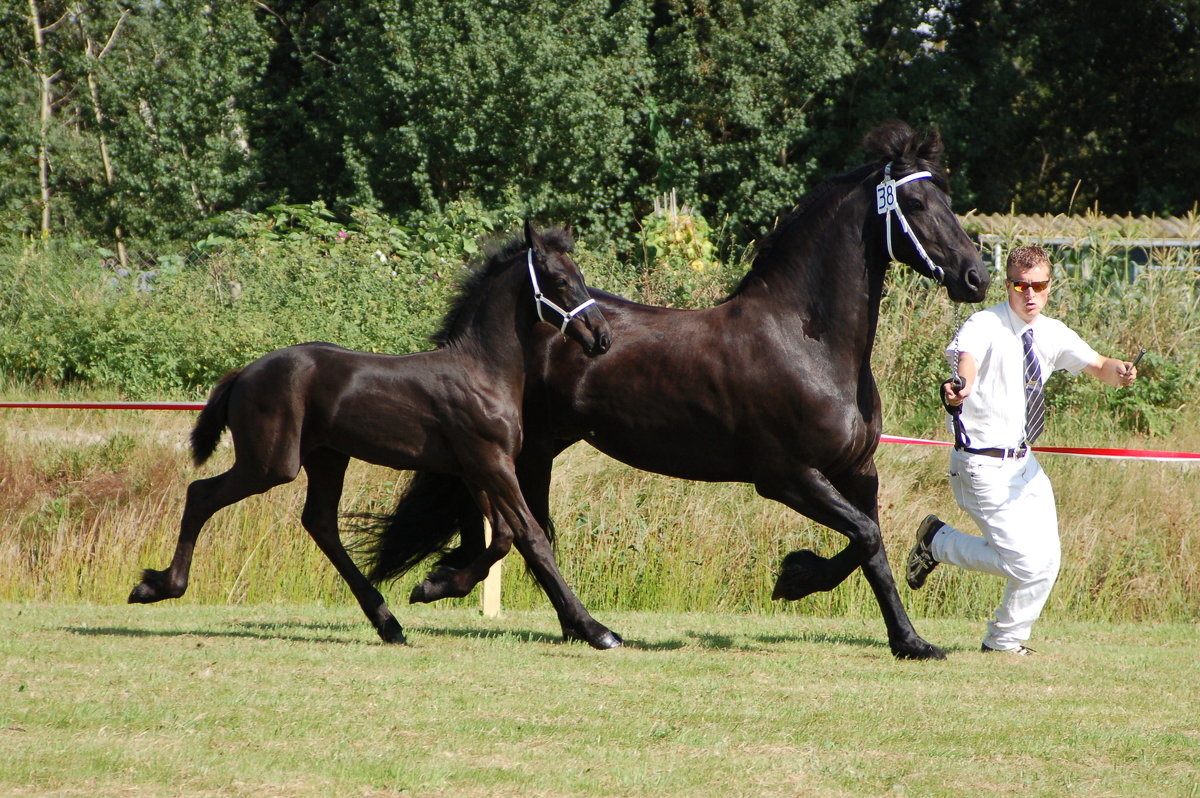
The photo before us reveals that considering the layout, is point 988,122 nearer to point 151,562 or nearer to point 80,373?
point 80,373

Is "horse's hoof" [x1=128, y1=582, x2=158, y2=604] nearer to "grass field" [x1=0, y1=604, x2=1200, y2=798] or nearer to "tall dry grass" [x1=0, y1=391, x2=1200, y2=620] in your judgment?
"grass field" [x1=0, y1=604, x2=1200, y2=798]

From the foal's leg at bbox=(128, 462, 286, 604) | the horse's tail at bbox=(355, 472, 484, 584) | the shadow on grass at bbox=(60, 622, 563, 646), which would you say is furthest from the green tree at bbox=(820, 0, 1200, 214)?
the foal's leg at bbox=(128, 462, 286, 604)

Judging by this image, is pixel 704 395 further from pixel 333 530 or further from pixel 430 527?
pixel 333 530

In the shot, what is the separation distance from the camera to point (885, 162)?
619 centimetres

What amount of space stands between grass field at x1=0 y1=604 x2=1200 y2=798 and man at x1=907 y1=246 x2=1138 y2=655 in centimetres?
48

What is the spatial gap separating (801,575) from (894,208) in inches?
68.4

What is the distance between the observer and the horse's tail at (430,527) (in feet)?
22.5

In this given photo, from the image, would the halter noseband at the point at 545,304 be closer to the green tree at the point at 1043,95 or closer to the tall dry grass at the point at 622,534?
the tall dry grass at the point at 622,534

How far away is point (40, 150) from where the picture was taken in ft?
76.4

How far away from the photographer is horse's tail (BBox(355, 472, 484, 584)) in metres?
6.86

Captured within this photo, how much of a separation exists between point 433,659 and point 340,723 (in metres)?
1.35

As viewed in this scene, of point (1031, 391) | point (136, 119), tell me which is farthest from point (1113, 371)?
point (136, 119)

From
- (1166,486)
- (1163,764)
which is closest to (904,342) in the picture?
(1166,486)

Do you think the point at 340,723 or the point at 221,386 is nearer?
the point at 340,723
